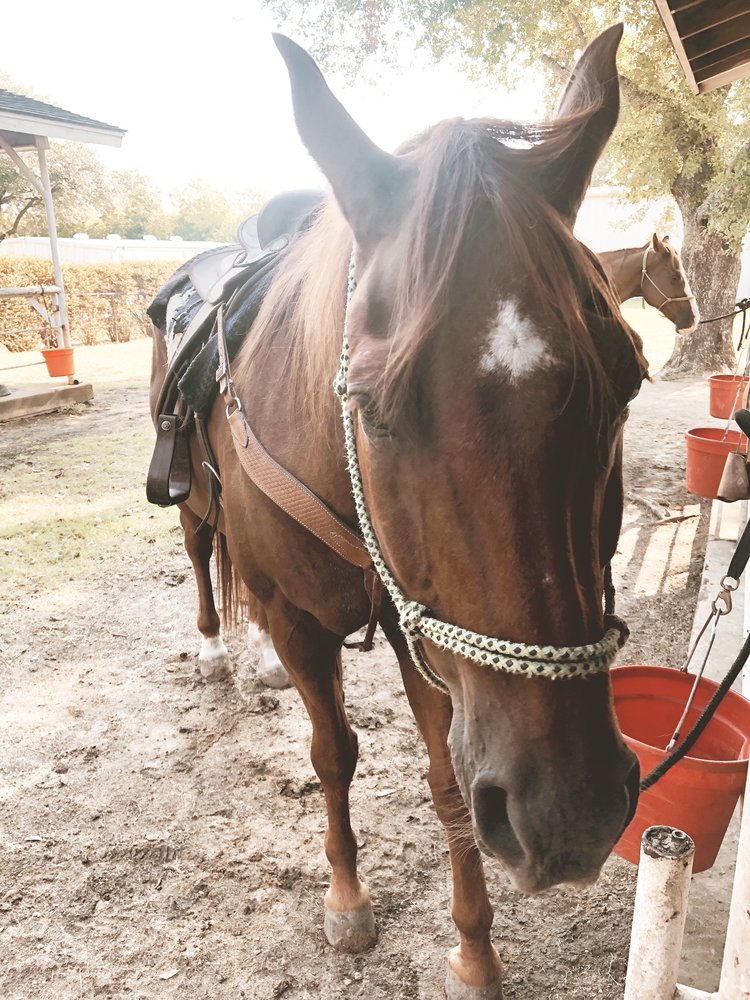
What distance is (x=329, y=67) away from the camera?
13352mm

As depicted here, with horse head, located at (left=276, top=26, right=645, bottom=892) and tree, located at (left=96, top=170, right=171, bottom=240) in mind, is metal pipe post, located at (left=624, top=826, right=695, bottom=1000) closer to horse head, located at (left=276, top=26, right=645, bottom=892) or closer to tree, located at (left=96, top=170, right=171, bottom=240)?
horse head, located at (left=276, top=26, right=645, bottom=892)

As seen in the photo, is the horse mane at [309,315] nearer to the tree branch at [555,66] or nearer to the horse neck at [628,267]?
the horse neck at [628,267]

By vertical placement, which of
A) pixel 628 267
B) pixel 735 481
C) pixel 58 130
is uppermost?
pixel 58 130

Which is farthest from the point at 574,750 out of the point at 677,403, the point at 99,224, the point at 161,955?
the point at 99,224

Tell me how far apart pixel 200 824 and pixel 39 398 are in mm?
8538

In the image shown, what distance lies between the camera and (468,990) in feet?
5.64

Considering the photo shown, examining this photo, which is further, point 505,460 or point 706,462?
point 706,462

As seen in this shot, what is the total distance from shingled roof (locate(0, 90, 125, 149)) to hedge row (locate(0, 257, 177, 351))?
16.7 feet

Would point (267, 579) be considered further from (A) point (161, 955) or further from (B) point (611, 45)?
(B) point (611, 45)

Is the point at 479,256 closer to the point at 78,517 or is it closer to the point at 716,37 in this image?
the point at 716,37

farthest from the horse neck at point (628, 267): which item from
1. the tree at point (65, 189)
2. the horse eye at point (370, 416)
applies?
the tree at point (65, 189)

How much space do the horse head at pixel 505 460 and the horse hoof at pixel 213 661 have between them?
251cm

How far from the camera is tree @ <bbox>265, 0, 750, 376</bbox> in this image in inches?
356

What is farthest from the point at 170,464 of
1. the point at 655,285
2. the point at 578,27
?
the point at 578,27
